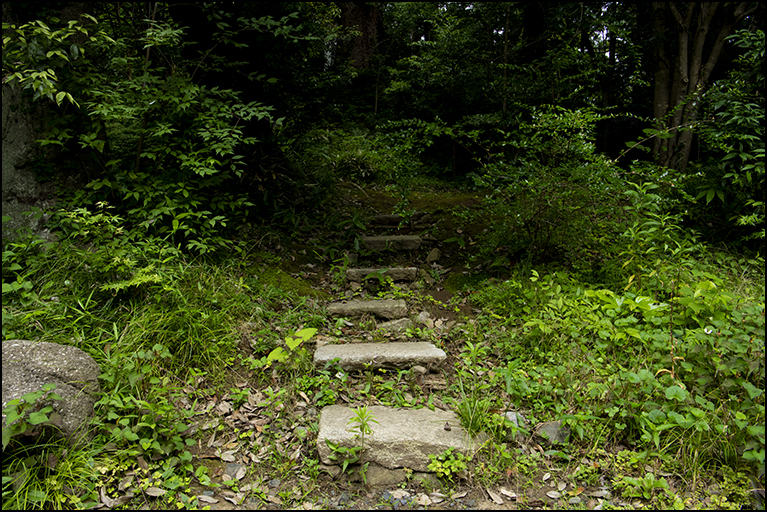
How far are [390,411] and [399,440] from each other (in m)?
0.34

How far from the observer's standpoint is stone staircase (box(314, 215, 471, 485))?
8.34 ft

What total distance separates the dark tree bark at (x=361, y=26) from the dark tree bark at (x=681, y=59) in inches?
257

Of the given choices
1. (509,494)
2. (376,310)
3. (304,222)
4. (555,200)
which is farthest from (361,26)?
(509,494)

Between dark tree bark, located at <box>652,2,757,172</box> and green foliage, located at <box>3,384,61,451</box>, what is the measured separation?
601cm

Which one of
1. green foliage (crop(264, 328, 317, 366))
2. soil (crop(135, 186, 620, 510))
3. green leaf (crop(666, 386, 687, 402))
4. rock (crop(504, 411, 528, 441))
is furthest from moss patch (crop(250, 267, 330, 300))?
green leaf (crop(666, 386, 687, 402))

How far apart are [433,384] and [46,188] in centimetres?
404

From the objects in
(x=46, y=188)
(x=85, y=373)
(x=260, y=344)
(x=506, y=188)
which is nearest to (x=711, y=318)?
(x=506, y=188)

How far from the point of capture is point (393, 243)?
541cm

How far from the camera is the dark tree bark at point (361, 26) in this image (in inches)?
413

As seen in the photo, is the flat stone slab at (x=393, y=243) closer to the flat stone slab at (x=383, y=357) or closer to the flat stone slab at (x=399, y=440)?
the flat stone slab at (x=383, y=357)

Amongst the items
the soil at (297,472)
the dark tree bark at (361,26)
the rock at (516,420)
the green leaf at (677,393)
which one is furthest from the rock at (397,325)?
the dark tree bark at (361,26)

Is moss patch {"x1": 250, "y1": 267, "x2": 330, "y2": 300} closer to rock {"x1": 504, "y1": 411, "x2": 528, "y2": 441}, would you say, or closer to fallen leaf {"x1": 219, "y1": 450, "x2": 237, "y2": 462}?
fallen leaf {"x1": 219, "y1": 450, "x2": 237, "y2": 462}

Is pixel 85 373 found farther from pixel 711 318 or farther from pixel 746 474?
pixel 711 318

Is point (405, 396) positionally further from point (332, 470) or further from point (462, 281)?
point (462, 281)
